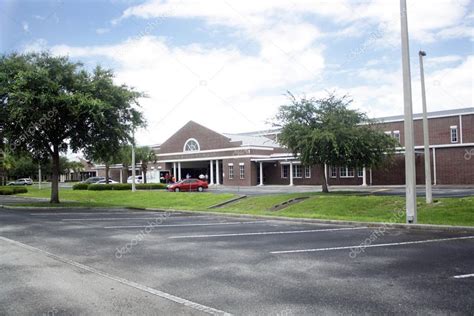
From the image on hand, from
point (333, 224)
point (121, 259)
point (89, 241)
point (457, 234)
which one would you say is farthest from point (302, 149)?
point (121, 259)

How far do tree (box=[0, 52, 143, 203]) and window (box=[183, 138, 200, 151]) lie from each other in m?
35.2

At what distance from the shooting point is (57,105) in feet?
74.2

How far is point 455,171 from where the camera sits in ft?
135

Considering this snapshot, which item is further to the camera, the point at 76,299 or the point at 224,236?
the point at 224,236

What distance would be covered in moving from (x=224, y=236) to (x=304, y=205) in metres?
10.2

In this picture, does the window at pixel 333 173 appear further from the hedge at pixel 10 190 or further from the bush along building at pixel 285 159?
the hedge at pixel 10 190

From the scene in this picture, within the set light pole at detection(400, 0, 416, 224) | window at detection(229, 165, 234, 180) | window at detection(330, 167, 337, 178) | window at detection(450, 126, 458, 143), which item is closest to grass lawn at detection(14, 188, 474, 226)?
light pole at detection(400, 0, 416, 224)

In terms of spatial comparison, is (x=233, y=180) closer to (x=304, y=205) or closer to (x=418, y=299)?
(x=304, y=205)

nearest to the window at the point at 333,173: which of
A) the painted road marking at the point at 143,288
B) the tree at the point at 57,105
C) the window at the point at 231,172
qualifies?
the window at the point at 231,172

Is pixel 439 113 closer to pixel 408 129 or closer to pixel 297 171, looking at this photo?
pixel 297 171

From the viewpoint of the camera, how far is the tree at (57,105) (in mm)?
21797

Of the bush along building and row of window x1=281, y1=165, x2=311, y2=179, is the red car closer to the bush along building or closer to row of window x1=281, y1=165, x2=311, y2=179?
the bush along building

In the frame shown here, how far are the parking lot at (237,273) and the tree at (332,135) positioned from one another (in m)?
12.4

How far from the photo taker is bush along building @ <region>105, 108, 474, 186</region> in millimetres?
41562
